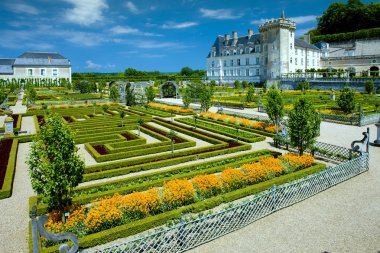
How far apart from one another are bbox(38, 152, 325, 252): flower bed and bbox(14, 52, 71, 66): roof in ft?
269

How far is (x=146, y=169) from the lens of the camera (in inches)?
568

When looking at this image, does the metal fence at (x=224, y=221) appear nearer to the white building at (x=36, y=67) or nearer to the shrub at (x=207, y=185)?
the shrub at (x=207, y=185)

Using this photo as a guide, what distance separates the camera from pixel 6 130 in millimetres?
21750

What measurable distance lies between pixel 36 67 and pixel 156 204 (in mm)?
83397

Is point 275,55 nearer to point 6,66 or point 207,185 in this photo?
point 207,185

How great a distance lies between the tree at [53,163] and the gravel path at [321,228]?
434cm

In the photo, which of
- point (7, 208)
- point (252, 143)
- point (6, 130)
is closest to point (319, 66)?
point (252, 143)

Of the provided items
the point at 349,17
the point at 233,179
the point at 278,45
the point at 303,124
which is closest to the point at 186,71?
the point at 349,17

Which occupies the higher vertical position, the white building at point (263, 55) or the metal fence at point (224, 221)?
the white building at point (263, 55)

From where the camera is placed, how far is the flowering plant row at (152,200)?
8548mm

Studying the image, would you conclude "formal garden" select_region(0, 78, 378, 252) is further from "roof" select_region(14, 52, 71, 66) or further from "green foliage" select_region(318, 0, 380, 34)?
"green foliage" select_region(318, 0, 380, 34)

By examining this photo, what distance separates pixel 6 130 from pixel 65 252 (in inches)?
Result: 771

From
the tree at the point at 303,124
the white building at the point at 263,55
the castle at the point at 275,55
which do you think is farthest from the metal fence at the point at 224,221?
the white building at the point at 263,55

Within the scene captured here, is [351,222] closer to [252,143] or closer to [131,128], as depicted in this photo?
[252,143]
